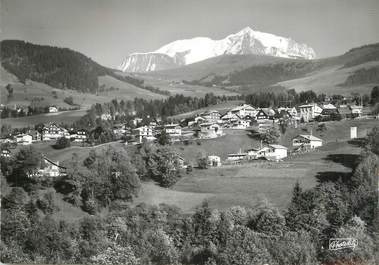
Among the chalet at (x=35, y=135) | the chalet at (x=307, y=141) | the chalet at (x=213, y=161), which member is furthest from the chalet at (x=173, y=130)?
the chalet at (x=35, y=135)

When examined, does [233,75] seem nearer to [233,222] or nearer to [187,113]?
[187,113]

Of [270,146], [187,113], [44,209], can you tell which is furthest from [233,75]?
[44,209]

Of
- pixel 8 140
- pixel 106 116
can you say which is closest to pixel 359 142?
pixel 8 140

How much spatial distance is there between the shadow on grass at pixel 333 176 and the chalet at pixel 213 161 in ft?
9.55

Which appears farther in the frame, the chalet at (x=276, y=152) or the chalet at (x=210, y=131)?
the chalet at (x=210, y=131)

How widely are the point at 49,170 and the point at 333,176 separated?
247 inches

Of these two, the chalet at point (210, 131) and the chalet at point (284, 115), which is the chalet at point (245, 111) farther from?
the chalet at point (210, 131)

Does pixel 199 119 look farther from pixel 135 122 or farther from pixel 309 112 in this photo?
pixel 135 122

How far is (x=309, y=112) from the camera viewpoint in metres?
20.8

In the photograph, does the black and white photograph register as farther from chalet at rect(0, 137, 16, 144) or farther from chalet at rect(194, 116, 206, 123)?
chalet at rect(194, 116, 206, 123)

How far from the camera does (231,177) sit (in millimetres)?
12195

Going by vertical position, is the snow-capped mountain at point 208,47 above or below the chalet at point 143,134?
above

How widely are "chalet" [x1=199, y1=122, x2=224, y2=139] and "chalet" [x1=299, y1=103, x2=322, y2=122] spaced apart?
306 cm

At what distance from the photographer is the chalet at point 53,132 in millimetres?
12754
